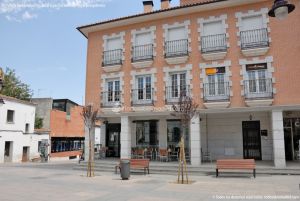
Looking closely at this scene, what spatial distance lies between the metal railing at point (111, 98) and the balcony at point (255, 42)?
8.06 meters

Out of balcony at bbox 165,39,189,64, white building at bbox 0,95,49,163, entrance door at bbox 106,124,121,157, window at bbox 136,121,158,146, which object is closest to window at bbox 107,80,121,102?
window at bbox 136,121,158,146

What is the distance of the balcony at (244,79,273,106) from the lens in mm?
15023

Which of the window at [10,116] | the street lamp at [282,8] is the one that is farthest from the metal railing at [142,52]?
the window at [10,116]

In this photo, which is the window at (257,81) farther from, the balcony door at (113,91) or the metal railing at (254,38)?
the balcony door at (113,91)

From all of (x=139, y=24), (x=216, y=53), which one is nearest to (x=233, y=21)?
(x=216, y=53)

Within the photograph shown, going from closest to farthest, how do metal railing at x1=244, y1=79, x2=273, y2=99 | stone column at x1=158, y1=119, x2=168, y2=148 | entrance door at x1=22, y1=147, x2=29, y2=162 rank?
metal railing at x1=244, y1=79, x2=273, y2=99, stone column at x1=158, y1=119, x2=168, y2=148, entrance door at x1=22, y1=147, x2=29, y2=162

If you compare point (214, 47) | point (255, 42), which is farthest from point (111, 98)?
point (255, 42)

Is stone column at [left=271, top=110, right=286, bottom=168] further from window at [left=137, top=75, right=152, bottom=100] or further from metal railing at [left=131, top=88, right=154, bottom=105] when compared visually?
window at [left=137, top=75, right=152, bottom=100]

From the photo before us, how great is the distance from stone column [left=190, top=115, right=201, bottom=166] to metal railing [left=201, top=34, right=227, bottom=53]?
12.9 ft

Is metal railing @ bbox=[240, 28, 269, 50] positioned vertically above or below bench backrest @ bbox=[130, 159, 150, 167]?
above

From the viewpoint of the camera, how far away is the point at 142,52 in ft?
59.6

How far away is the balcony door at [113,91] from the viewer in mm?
18562

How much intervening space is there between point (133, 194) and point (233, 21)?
38.0 ft

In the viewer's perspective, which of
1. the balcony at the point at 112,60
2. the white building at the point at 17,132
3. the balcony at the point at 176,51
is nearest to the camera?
the balcony at the point at 176,51
